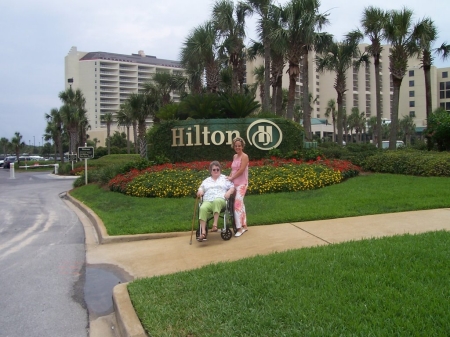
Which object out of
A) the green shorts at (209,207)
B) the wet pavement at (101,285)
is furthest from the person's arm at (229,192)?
the wet pavement at (101,285)

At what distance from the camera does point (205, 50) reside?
21.1 m

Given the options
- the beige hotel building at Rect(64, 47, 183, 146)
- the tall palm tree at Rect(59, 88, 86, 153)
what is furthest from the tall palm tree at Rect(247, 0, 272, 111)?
the beige hotel building at Rect(64, 47, 183, 146)

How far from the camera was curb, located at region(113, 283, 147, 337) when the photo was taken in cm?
363

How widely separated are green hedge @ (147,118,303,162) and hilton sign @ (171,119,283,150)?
0.53ft

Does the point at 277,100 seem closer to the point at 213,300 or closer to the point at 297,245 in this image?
the point at 297,245

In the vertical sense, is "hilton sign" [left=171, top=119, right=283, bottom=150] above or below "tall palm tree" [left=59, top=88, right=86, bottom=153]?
below

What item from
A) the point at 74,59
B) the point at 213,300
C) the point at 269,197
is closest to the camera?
the point at 213,300

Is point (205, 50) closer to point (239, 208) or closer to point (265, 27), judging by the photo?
point (265, 27)

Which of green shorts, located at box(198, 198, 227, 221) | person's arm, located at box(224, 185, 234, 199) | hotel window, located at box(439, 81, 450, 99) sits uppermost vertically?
hotel window, located at box(439, 81, 450, 99)

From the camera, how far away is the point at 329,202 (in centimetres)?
942

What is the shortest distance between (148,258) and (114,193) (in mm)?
7654

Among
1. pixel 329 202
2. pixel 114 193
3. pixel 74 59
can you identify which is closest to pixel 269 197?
pixel 329 202

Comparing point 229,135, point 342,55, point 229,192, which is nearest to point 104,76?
point 342,55

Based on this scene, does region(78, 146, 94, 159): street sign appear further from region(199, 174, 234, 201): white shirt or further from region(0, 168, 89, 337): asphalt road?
region(199, 174, 234, 201): white shirt
